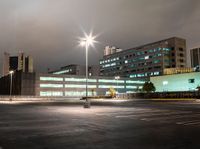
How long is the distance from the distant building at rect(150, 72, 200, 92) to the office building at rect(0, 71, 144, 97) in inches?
1534

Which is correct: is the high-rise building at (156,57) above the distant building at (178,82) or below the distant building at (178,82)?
above

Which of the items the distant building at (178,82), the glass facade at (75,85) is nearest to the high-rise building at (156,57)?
the glass facade at (75,85)

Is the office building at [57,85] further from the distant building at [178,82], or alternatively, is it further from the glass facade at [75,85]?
the distant building at [178,82]

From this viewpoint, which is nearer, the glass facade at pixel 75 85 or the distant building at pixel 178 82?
the distant building at pixel 178 82

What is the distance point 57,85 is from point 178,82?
6226 centimetres

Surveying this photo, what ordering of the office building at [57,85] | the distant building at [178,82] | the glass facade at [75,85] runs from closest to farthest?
the distant building at [178,82] < the office building at [57,85] < the glass facade at [75,85]

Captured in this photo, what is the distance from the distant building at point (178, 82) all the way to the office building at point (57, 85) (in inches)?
1534

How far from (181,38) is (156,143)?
6824 inches

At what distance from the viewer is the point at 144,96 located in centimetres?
8050

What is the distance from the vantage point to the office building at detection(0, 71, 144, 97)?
118500 millimetres

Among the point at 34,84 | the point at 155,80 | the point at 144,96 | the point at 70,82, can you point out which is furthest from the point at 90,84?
the point at 144,96

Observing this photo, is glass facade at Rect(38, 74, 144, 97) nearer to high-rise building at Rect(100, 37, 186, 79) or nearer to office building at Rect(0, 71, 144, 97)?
office building at Rect(0, 71, 144, 97)

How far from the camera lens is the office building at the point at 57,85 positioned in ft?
389

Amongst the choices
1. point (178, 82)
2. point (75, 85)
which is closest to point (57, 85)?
point (75, 85)
